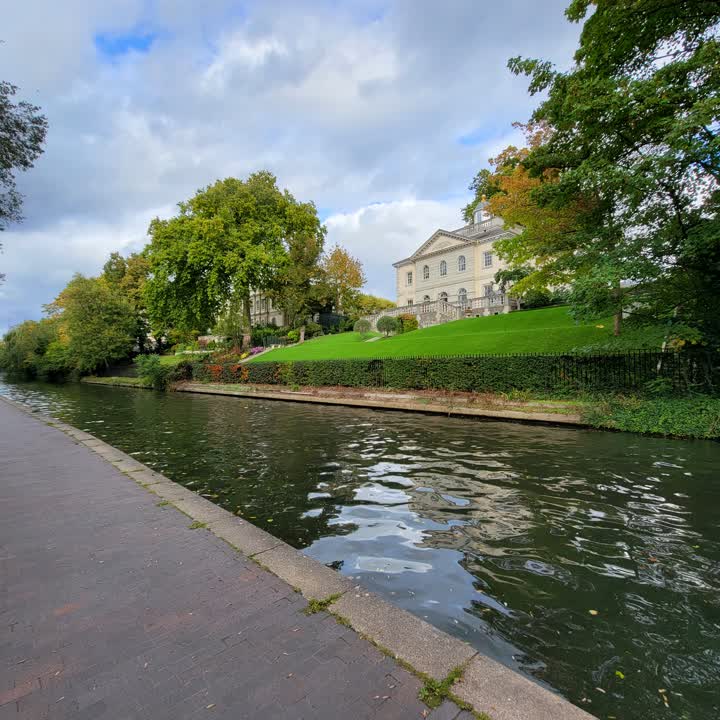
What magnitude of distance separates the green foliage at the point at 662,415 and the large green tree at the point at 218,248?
90.9 ft

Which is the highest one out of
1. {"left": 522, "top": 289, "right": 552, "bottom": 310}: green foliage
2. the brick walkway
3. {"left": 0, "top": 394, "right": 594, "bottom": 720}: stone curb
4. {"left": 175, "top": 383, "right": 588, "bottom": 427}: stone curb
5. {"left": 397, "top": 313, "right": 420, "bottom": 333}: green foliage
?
{"left": 522, "top": 289, "right": 552, "bottom": 310}: green foliage

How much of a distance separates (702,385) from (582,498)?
7664mm

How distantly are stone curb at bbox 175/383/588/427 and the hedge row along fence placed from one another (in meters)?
1.53

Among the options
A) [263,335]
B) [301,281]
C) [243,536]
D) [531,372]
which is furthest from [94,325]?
[243,536]

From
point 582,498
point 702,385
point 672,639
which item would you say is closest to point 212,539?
point 672,639

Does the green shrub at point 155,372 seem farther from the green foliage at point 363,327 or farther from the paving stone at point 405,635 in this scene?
the paving stone at point 405,635

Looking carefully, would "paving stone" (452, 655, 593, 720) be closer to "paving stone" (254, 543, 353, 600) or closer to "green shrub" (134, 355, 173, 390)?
"paving stone" (254, 543, 353, 600)

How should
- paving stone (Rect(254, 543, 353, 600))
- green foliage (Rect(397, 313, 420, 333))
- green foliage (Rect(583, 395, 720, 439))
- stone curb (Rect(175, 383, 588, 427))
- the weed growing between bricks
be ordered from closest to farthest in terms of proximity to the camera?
the weed growing between bricks → paving stone (Rect(254, 543, 353, 600)) → green foliage (Rect(583, 395, 720, 439)) → stone curb (Rect(175, 383, 588, 427)) → green foliage (Rect(397, 313, 420, 333))

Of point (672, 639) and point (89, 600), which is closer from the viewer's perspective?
point (672, 639)

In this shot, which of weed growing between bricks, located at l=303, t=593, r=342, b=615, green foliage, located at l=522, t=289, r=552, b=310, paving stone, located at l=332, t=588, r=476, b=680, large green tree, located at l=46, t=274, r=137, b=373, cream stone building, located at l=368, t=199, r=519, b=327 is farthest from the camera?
large green tree, located at l=46, t=274, r=137, b=373

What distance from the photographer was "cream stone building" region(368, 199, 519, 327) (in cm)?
3675

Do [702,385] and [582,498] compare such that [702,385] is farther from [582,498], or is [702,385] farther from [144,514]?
[144,514]

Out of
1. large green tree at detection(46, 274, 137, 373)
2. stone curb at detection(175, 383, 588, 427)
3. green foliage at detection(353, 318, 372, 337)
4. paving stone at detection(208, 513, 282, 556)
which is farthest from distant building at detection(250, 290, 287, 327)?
paving stone at detection(208, 513, 282, 556)

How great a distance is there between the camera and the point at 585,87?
950cm
